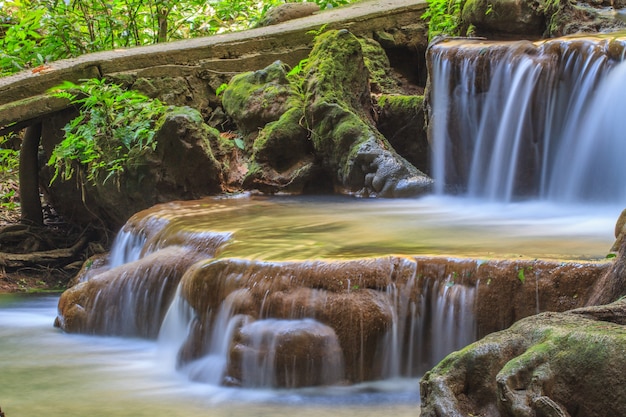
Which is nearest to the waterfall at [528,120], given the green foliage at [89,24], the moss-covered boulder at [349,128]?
the moss-covered boulder at [349,128]

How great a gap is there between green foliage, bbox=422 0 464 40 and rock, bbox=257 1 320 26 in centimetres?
224

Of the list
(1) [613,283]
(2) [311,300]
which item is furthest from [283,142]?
(1) [613,283]

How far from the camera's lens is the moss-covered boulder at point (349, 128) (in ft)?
28.4

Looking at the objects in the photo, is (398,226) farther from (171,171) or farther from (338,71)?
(338,71)

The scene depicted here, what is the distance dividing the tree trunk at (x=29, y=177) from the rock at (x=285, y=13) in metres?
3.81

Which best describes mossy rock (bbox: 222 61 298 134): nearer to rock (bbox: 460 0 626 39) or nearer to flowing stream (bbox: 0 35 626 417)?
flowing stream (bbox: 0 35 626 417)

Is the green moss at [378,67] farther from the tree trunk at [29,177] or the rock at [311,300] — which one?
the rock at [311,300]

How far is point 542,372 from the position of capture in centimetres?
308

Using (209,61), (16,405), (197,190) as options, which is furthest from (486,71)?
(16,405)

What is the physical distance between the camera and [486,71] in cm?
810

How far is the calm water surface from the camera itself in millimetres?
4473

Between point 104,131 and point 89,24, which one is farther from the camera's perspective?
point 89,24

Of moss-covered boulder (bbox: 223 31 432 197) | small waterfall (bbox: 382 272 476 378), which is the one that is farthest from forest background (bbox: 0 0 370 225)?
small waterfall (bbox: 382 272 476 378)

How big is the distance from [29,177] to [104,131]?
1.53 meters
